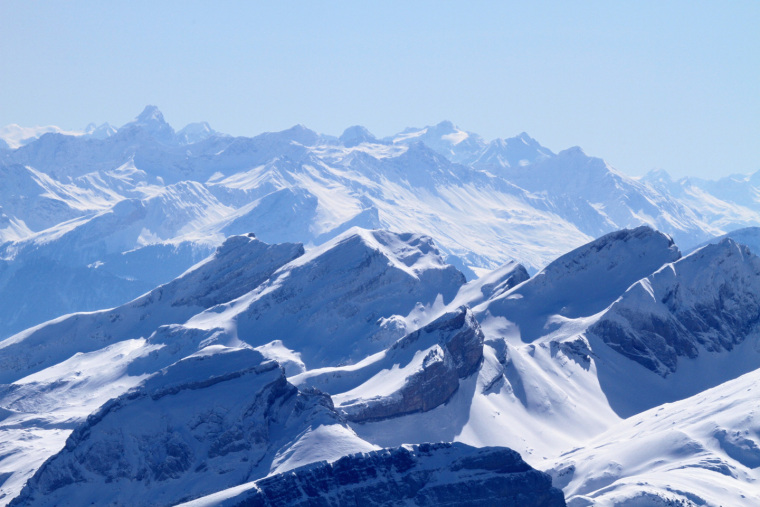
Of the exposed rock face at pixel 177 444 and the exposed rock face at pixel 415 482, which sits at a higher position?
the exposed rock face at pixel 415 482

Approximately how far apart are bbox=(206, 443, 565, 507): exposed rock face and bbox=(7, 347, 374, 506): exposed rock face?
104 feet

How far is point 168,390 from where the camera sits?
648 ft

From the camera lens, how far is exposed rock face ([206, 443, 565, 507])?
142188 millimetres

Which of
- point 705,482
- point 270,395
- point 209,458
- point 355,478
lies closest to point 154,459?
point 209,458

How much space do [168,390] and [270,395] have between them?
601 inches

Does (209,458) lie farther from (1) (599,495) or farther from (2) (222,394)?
(1) (599,495)

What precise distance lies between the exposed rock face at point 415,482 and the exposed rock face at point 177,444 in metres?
31.7

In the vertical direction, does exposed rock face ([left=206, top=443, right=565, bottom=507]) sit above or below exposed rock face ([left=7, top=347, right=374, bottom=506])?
above

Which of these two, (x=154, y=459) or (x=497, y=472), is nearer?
(x=497, y=472)

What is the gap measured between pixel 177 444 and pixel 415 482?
54.2 m

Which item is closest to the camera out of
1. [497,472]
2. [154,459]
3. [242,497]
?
[242,497]

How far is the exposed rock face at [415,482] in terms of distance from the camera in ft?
466

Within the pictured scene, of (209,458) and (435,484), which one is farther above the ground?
(435,484)

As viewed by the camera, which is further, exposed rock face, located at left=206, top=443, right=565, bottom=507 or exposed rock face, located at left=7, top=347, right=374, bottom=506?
exposed rock face, located at left=7, top=347, right=374, bottom=506
